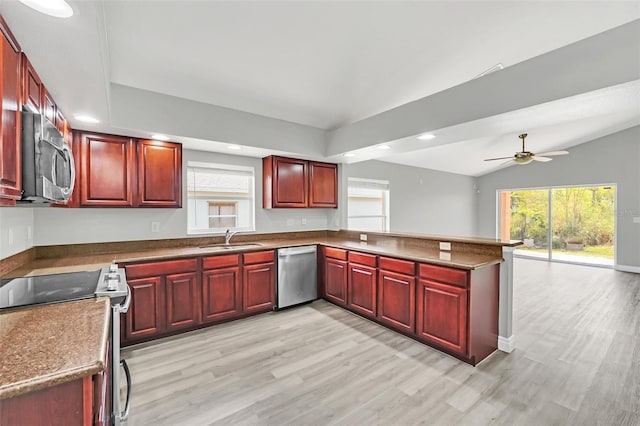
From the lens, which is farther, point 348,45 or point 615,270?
point 615,270

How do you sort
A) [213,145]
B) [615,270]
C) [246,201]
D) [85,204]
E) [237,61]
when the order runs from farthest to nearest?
[615,270] → [246,201] → [213,145] → [85,204] → [237,61]

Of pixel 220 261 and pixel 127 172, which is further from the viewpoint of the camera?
pixel 220 261

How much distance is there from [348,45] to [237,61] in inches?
38.8

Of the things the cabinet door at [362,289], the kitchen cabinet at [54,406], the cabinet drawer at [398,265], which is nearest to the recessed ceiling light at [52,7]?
the kitchen cabinet at [54,406]

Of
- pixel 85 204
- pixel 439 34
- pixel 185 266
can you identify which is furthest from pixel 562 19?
pixel 85 204

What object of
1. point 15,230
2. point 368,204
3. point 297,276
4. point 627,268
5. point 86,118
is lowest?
point 627,268

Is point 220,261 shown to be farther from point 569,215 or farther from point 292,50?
point 569,215

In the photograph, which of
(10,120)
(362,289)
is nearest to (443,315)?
(362,289)

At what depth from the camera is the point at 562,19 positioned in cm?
213

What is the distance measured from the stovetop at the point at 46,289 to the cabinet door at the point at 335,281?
2.62 m

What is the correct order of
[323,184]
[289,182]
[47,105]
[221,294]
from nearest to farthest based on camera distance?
[47,105], [221,294], [289,182], [323,184]

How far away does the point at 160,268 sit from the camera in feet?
9.65

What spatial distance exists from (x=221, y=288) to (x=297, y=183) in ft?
6.03

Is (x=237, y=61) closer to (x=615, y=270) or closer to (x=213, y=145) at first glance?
(x=213, y=145)
